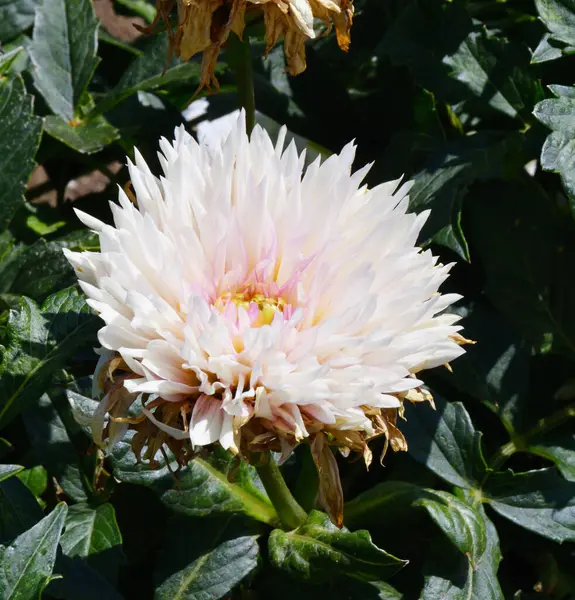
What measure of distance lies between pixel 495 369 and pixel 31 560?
2.29 feet

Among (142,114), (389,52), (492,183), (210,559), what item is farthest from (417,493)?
(142,114)

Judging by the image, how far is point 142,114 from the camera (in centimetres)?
142

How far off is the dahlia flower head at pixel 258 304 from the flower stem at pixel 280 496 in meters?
0.17

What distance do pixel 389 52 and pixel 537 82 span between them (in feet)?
0.75

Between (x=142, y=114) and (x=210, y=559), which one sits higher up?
(x=142, y=114)

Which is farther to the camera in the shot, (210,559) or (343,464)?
(343,464)

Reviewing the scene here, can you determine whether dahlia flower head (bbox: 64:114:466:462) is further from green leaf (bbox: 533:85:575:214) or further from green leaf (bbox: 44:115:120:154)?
green leaf (bbox: 44:115:120:154)

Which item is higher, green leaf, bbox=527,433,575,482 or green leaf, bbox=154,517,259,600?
green leaf, bbox=527,433,575,482

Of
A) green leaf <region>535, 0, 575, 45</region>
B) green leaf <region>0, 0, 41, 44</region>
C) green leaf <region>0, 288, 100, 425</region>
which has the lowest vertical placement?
green leaf <region>0, 288, 100, 425</region>

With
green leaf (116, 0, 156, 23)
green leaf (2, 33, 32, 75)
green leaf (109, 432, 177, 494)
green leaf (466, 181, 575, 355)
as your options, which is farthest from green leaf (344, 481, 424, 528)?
green leaf (116, 0, 156, 23)

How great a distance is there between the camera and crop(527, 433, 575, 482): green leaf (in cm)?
109

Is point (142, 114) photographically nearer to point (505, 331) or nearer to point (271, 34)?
point (271, 34)

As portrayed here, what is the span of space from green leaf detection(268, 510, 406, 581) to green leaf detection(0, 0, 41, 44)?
993 millimetres

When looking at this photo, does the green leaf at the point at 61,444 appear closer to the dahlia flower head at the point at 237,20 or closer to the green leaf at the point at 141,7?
the dahlia flower head at the point at 237,20
